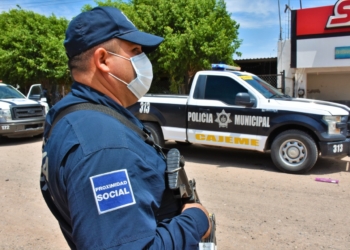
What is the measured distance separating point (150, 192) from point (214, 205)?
3.63 metres

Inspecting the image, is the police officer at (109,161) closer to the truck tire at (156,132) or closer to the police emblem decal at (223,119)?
the police emblem decal at (223,119)

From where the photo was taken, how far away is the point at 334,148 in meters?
5.92

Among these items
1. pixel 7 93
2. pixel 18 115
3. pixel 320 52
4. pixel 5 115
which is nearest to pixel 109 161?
pixel 5 115

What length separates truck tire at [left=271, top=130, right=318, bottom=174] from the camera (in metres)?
5.98

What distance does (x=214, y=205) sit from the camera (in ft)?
15.3

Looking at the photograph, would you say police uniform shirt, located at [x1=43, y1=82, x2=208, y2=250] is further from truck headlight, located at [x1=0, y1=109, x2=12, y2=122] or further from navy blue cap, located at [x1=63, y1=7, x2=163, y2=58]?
truck headlight, located at [x1=0, y1=109, x2=12, y2=122]

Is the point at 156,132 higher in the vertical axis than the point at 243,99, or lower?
lower

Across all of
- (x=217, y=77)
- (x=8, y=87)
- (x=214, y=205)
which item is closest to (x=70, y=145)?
(x=214, y=205)

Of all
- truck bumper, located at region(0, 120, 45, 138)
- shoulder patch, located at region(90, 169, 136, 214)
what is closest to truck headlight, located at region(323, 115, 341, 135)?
Result: shoulder patch, located at region(90, 169, 136, 214)

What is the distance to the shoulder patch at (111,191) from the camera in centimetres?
105

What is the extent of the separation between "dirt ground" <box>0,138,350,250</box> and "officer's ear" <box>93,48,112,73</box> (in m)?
2.73

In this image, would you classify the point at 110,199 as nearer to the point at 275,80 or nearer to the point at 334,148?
the point at 334,148

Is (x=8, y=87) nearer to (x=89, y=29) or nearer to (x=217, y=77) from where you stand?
(x=217, y=77)

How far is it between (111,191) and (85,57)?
1.99 ft
